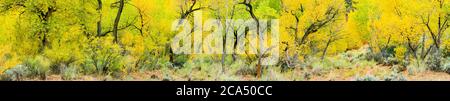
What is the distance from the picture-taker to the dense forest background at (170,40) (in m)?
27.6

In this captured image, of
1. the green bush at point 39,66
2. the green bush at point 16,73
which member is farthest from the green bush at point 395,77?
the green bush at point 16,73

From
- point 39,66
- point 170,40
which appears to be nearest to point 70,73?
point 39,66

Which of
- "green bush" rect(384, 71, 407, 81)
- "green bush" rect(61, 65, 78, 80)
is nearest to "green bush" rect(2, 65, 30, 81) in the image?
"green bush" rect(61, 65, 78, 80)

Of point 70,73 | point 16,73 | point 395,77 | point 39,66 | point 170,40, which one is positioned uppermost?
point 170,40

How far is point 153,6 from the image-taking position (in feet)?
115

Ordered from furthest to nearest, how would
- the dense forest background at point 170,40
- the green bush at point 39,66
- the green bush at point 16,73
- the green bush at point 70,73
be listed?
the dense forest background at point 170,40
the green bush at point 39,66
the green bush at point 70,73
the green bush at point 16,73

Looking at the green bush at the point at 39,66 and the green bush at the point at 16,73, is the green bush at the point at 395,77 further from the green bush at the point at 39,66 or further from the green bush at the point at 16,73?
the green bush at the point at 16,73

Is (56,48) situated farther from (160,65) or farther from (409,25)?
(409,25)

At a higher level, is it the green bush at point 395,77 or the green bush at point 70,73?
the green bush at point 70,73

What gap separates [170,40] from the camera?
113ft

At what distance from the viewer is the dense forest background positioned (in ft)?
90.6

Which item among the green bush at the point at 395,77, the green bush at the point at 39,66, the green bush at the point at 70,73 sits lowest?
the green bush at the point at 395,77

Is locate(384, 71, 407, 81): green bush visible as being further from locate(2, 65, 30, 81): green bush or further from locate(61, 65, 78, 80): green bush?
locate(2, 65, 30, 81): green bush

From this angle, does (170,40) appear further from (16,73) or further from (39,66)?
(16,73)
